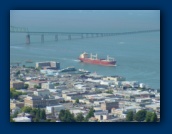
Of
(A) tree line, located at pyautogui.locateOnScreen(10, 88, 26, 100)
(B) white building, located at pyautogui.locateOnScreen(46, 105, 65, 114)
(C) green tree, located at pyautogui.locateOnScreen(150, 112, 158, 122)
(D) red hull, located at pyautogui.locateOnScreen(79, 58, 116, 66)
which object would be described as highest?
(D) red hull, located at pyautogui.locateOnScreen(79, 58, 116, 66)

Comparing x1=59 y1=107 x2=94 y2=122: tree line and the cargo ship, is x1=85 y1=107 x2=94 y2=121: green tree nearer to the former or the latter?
x1=59 y1=107 x2=94 y2=122: tree line

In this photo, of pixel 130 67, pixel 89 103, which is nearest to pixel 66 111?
pixel 89 103

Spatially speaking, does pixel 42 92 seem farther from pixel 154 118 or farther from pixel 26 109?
pixel 154 118

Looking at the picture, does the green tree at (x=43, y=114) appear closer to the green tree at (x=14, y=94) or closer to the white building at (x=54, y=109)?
the white building at (x=54, y=109)

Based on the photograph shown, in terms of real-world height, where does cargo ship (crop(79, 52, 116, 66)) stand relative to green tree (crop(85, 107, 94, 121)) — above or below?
above

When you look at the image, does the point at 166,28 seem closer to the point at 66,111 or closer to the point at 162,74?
the point at 162,74

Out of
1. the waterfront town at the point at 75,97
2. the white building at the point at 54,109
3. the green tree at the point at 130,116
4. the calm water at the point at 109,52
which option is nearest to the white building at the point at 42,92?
the waterfront town at the point at 75,97

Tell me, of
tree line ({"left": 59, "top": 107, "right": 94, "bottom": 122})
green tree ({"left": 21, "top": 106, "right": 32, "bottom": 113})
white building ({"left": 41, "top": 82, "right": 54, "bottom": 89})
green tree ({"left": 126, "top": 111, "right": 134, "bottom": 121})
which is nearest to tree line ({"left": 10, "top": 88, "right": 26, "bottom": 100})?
green tree ({"left": 21, "top": 106, "right": 32, "bottom": 113})
